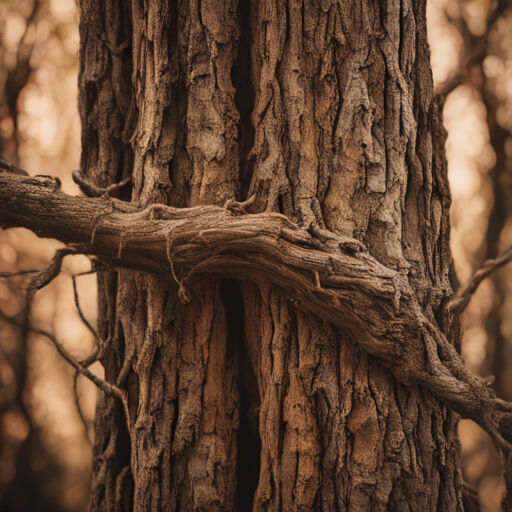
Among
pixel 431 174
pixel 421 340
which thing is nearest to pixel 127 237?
pixel 421 340

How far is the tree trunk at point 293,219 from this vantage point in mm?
1574

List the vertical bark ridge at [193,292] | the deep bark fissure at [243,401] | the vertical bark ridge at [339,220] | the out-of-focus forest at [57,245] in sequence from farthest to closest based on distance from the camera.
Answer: the out-of-focus forest at [57,245]
the deep bark fissure at [243,401]
the vertical bark ridge at [193,292]
the vertical bark ridge at [339,220]

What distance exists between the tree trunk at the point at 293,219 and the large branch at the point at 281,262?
0.39 feet

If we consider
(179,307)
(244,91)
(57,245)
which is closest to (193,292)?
(179,307)

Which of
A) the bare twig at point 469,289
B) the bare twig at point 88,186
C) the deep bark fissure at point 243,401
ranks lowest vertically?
the deep bark fissure at point 243,401

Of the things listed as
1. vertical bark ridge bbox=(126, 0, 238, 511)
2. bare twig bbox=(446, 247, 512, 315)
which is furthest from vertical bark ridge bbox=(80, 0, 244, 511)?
bare twig bbox=(446, 247, 512, 315)

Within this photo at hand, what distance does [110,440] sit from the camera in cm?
187

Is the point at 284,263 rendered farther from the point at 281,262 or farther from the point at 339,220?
the point at 339,220

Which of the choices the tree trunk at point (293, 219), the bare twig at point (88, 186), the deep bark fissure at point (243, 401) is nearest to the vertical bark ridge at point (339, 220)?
the tree trunk at point (293, 219)

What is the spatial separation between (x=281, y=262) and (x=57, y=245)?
187 inches

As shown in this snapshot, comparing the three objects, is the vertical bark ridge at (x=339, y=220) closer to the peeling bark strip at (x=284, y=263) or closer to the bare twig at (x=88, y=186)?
the peeling bark strip at (x=284, y=263)

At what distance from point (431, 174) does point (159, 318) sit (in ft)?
4.24

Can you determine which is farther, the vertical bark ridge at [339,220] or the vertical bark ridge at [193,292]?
the vertical bark ridge at [193,292]

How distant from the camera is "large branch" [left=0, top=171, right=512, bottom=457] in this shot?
1.44 metres
